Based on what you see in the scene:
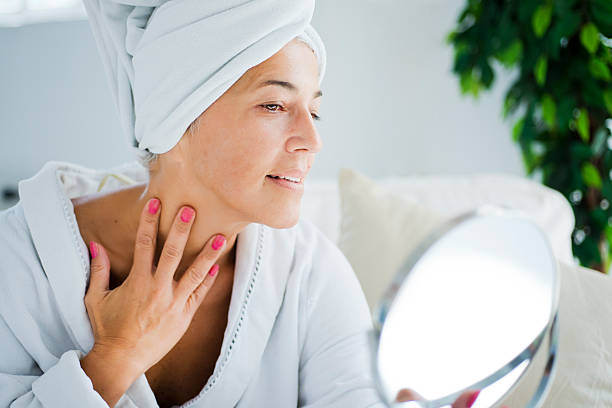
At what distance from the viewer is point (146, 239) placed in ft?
3.21

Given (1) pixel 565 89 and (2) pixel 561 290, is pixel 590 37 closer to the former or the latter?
(1) pixel 565 89

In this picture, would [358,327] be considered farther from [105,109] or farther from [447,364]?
[105,109]

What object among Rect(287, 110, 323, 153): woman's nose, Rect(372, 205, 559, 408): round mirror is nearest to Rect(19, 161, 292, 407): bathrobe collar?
Rect(287, 110, 323, 153): woman's nose

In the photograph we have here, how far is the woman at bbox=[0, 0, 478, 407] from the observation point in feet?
2.91

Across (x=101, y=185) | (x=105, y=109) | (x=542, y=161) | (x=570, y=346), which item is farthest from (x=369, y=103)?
(x=570, y=346)

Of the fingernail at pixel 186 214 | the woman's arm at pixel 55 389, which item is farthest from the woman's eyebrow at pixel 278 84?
the woman's arm at pixel 55 389

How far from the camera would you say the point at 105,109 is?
290 cm

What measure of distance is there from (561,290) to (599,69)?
41.7 inches

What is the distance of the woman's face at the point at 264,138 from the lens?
2.94ft

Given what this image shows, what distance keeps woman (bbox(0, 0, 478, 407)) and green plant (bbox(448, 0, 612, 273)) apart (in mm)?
1137

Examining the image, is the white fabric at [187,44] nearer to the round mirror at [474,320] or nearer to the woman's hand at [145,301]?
the woman's hand at [145,301]

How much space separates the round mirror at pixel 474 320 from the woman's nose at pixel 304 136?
1.29 feet

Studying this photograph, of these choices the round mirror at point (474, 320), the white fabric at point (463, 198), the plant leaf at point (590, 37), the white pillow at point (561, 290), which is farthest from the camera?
the plant leaf at point (590, 37)

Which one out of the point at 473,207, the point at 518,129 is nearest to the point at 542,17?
the point at 518,129
